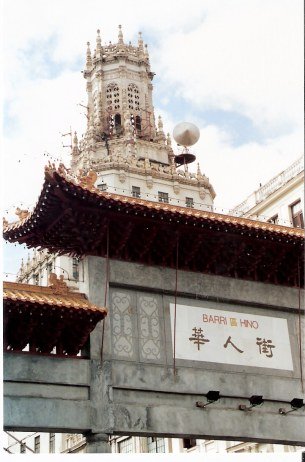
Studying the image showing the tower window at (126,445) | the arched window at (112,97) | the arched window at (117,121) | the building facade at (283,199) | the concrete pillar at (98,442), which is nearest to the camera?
the concrete pillar at (98,442)

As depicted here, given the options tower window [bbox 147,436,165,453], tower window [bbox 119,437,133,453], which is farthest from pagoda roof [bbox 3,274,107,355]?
tower window [bbox 119,437,133,453]

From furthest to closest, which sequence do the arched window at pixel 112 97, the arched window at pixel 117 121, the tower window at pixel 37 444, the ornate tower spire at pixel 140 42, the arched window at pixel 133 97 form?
the ornate tower spire at pixel 140 42
the arched window at pixel 133 97
the arched window at pixel 112 97
the arched window at pixel 117 121
the tower window at pixel 37 444

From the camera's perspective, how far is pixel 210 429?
63.7ft

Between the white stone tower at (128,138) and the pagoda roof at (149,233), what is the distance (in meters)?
37.7

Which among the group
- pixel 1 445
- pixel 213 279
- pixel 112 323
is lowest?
pixel 1 445

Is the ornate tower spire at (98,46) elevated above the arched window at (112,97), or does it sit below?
above

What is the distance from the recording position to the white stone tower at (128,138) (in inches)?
2450

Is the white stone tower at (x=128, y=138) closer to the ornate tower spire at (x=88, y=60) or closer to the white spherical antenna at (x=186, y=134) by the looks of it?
the ornate tower spire at (x=88, y=60)

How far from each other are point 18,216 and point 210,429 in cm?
723

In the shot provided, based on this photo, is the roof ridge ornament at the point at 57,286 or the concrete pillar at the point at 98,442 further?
the roof ridge ornament at the point at 57,286

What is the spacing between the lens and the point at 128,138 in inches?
2601

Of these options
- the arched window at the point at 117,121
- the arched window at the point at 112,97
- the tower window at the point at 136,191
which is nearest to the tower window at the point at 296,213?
the tower window at the point at 136,191

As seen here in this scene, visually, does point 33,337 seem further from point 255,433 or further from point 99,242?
point 255,433

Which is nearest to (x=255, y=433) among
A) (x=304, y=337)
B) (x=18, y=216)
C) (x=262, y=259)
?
(x=304, y=337)
